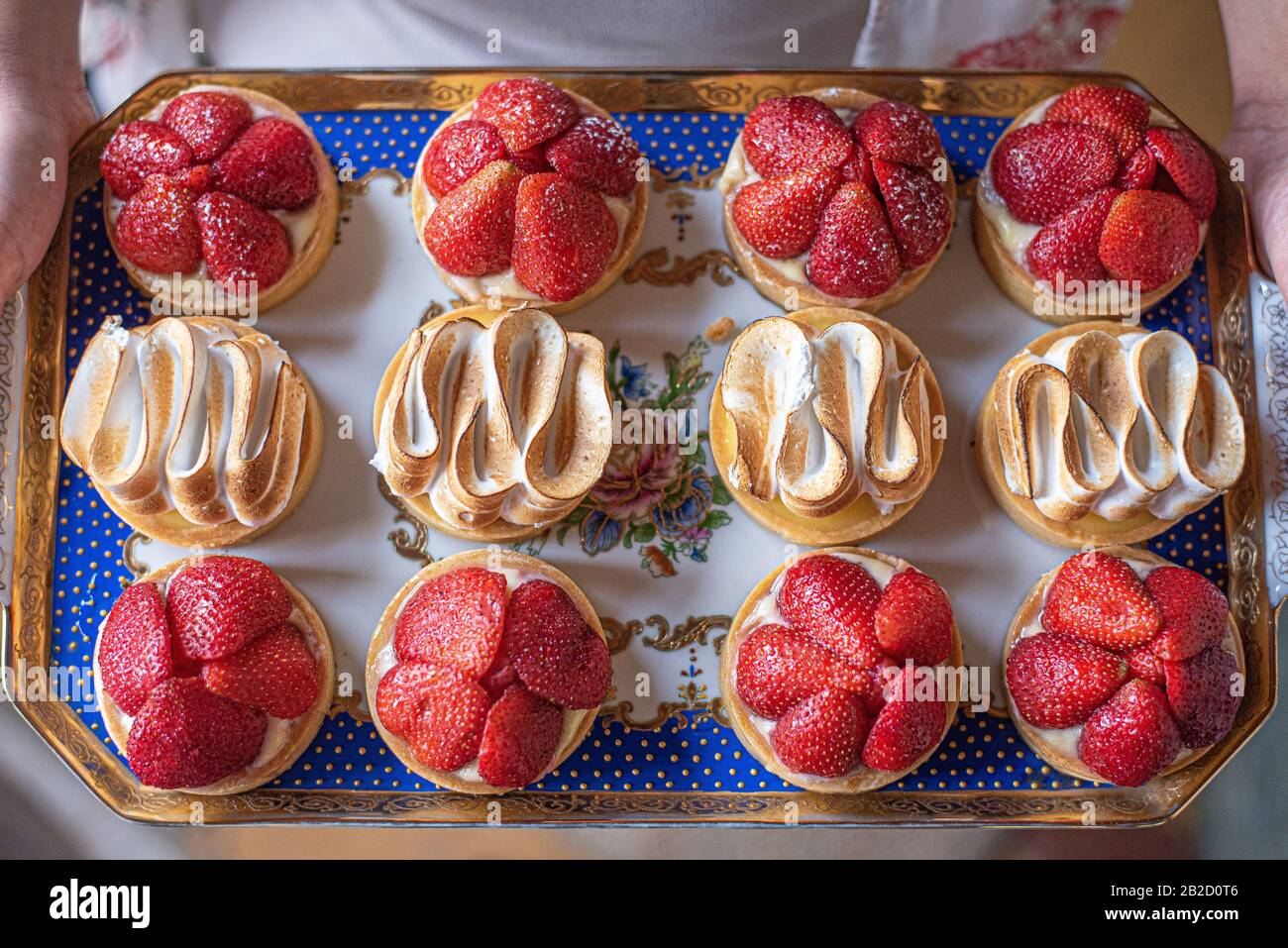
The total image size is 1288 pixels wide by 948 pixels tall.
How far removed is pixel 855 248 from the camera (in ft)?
6.77

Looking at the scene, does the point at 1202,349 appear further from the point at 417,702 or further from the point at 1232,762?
the point at 417,702

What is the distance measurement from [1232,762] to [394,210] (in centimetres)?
247

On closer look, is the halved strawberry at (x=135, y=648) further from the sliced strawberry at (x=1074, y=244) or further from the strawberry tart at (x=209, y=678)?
the sliced strawberry at (x=1074, y=244)

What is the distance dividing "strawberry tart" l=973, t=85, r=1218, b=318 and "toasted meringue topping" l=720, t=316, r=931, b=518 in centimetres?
42

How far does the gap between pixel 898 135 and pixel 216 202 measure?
1.49 m

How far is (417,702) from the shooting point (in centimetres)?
191

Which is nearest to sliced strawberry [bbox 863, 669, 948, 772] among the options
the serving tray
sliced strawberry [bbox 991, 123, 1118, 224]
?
the serving tray

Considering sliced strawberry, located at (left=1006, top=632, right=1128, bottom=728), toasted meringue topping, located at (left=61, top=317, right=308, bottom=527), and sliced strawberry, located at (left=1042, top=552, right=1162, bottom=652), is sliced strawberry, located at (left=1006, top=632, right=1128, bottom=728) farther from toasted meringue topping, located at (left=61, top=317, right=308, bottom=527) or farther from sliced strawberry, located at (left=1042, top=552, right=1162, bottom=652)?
toasted meringue topping, located at (left=61, top=317, right=308, bottom=527)

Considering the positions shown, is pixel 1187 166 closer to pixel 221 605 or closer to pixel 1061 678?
pixel 1061 678

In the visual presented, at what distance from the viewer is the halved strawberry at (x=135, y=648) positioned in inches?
74.9

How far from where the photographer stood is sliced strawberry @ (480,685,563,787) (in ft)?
6.18

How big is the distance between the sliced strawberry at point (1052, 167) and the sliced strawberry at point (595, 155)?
87 centimetres

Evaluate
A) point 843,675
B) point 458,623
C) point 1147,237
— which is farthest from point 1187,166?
point 458,623
